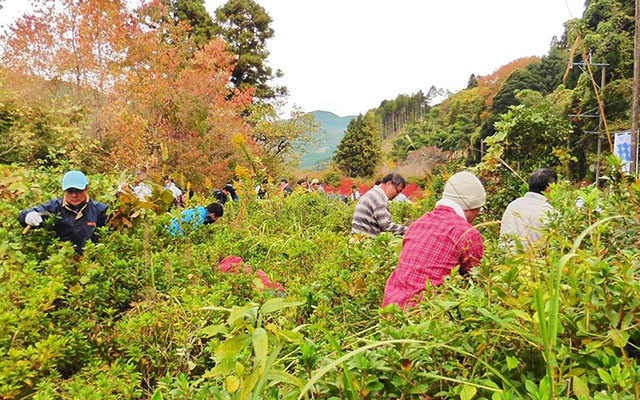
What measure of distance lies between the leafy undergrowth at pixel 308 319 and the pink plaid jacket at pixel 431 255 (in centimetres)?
12

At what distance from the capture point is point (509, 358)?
91 cm

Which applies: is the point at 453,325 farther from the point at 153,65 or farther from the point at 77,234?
the point at 153,65

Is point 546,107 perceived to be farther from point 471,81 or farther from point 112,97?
point 471,81

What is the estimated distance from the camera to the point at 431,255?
2039mm

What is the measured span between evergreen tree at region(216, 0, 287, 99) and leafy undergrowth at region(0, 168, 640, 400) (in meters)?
22.8

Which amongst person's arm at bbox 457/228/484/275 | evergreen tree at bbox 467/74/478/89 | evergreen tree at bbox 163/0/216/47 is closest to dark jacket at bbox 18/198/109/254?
person's arm at bbox 457/228/484/275

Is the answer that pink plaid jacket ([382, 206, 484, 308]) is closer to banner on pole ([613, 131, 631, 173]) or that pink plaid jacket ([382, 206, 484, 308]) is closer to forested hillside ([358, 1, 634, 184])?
forested hillside ([358, 1, 634, 184])

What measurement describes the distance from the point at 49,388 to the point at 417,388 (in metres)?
1.40

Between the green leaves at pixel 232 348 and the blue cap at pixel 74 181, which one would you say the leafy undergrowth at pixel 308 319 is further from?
the blue cap at pixel 74 181

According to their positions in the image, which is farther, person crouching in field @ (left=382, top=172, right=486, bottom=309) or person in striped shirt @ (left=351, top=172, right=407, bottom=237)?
person in striped shirt @ (left=351, top=172, right=407, bottom=237)

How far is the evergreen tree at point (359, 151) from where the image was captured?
40.0 meters

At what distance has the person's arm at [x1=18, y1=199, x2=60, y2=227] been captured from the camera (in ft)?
9.79

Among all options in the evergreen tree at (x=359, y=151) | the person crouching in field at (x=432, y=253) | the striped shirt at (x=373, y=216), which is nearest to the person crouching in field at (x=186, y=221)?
the striped shirt at (x=373, y=216)

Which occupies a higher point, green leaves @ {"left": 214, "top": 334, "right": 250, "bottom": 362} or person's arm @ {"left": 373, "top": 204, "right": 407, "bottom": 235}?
green leaves @ {"left": 214, "top": 334, "right": 250, "bottom": 362}
